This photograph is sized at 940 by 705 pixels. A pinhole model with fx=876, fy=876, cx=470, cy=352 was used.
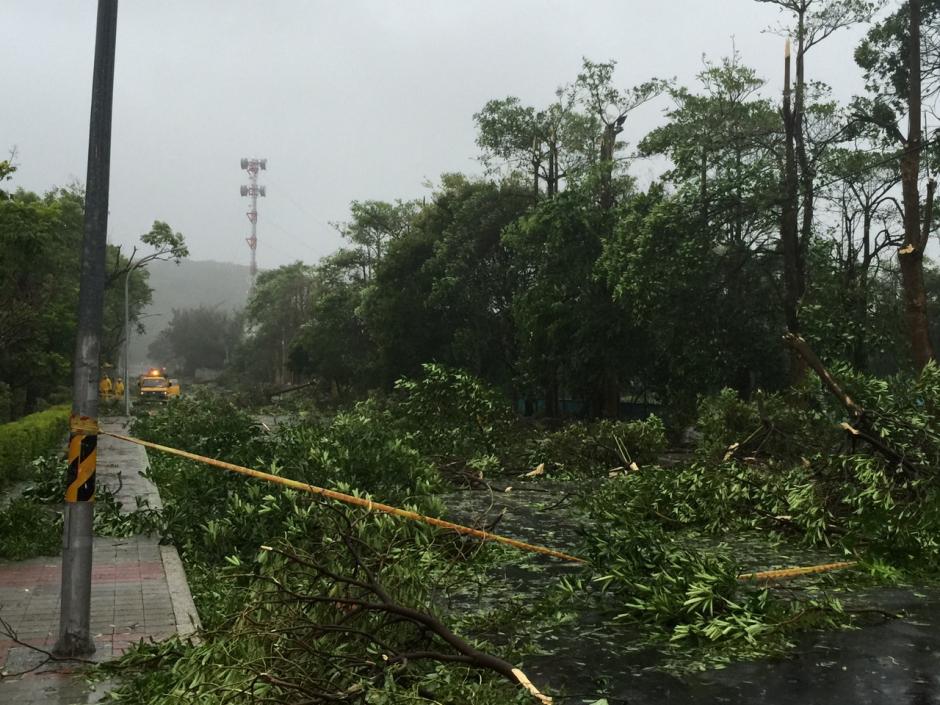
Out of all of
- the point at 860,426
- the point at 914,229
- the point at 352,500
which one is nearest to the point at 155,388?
the point at 914,229

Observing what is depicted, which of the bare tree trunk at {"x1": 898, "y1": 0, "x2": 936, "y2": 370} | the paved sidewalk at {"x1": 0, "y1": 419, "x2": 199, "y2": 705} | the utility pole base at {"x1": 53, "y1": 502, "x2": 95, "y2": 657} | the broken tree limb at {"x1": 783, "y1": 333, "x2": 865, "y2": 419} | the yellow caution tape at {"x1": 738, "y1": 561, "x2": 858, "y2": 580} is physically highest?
the bare tree trunk at {"x1": 898, "y1": 0, "x2": 936, "y2": 370}

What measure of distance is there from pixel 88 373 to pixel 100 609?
2376 mm

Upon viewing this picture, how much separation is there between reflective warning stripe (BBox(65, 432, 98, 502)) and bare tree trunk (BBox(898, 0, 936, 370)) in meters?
17.4

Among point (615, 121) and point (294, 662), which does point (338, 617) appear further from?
point (615, 121)

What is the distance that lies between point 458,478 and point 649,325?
36.9 ft

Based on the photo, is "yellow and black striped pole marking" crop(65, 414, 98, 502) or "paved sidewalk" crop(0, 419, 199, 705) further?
"yellow and black striped pole marking" crop(65, 414, 98, 502)

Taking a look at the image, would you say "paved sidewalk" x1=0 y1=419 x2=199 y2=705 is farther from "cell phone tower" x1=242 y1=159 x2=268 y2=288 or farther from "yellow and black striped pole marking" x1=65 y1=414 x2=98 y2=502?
"cell phone tower" x1=242 y1=159 x2=268 y2=288

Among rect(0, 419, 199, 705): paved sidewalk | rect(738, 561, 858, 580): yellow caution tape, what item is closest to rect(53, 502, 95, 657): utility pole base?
rect(0, 419, 199, 705): paved sidewalk

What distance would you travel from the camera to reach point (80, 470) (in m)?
6.31

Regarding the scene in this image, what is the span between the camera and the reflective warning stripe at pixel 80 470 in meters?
6.29

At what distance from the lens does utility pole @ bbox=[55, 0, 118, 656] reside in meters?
6.24

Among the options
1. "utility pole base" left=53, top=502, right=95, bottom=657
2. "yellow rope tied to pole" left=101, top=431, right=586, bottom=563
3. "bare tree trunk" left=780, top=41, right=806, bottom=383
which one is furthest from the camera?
"bare tree trunk" left=780, top=41, right=806, bottom=383

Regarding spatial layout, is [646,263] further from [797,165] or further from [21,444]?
[21,444]

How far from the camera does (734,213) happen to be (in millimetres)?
25234
